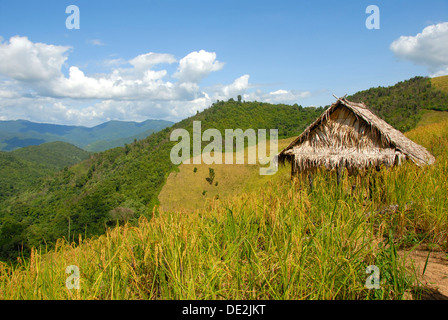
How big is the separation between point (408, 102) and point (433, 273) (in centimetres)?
5627

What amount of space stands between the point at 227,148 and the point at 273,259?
67.8 meters

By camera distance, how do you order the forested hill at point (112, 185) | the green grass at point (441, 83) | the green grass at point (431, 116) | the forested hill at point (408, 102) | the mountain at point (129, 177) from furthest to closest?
1. the green grass at point (441, 83)
2. the forested hill at point (408, 102)
3. the green grass at point (431, 116)
4. the forested hill at point (112, 185)
5. the mountain at point (129, 177)

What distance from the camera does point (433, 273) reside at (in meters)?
2.06

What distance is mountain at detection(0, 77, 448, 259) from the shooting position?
33594 millimetres

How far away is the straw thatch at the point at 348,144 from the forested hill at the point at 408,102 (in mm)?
36720

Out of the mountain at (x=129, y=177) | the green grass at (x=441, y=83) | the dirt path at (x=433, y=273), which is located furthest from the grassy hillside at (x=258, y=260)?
the green grass at (x=441, y=83)

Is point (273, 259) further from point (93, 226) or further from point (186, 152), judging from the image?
point (186, 152)

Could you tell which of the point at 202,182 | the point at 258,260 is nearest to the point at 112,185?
the point at 202,182

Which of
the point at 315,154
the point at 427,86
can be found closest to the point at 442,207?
the point at 315,154

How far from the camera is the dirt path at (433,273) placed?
178cm

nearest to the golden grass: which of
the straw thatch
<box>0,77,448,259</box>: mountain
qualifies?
<box>0,77,448,259</box>: mountain

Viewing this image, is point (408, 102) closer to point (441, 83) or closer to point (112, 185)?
point (441, 83)

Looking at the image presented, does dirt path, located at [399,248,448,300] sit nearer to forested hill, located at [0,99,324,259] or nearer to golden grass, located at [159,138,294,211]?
forested hill, located at [0,99,324,259]

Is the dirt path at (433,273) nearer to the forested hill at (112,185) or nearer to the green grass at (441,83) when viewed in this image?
the forested hill at (112,185)
